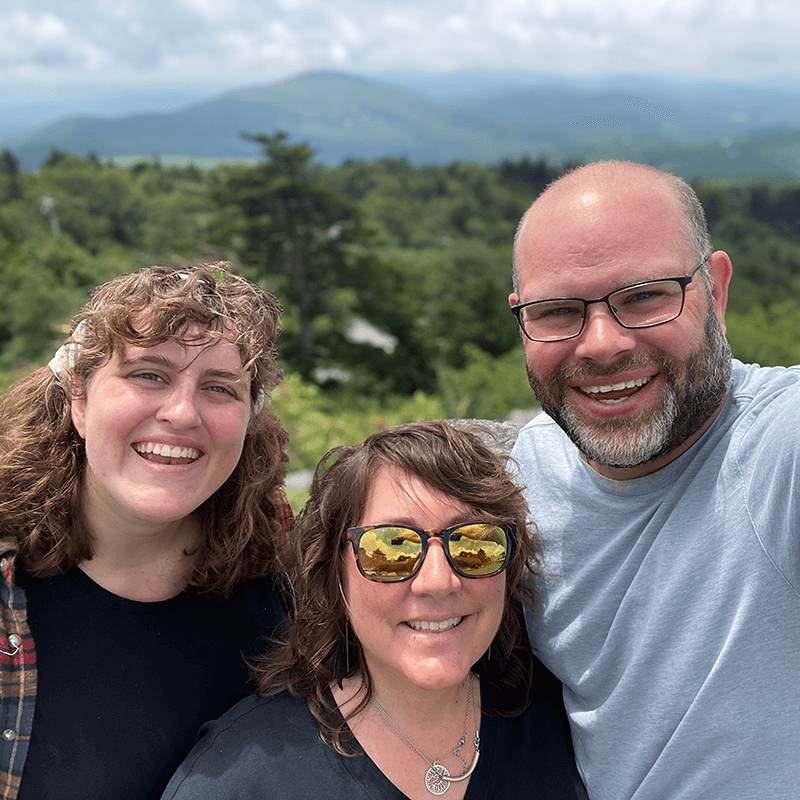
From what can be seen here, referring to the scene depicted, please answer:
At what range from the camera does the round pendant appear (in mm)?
2223

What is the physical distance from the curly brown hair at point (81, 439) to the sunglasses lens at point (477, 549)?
2.75ft

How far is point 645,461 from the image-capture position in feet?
7.02

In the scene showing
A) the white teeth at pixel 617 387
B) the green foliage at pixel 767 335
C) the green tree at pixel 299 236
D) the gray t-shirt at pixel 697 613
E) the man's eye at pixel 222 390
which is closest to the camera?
the gray t-shirt at pixel 697 613

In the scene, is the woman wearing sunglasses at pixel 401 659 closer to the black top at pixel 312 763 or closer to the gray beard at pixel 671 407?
the black top at pixel 312 763

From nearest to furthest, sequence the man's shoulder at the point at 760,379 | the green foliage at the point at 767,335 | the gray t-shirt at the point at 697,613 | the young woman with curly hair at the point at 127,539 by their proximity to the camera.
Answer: the gray t-shirt at the point at 697,613, the man's shoulder at the point at 760,379, the young woman with curly hair at the point at 127,539, the green foliage at the point at 767,335

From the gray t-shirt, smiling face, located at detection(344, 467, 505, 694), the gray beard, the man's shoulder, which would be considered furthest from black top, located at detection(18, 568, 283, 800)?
the man's shoulder

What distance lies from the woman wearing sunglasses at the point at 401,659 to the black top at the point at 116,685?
0.16 m

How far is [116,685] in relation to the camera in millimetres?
2373

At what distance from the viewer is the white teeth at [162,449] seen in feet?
7.64

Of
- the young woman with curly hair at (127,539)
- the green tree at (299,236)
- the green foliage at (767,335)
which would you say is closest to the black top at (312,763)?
the young woman with curly hair at (127,539)

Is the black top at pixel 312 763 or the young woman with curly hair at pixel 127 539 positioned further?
the young woman with curly hair at pixel 127 539

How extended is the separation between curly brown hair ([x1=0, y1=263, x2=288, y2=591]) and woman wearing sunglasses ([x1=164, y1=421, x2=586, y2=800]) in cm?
37

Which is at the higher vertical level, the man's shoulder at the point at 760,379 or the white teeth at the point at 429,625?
the man's shoulder at the point at 760,379


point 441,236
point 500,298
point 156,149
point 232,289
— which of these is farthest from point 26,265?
point 156,149
